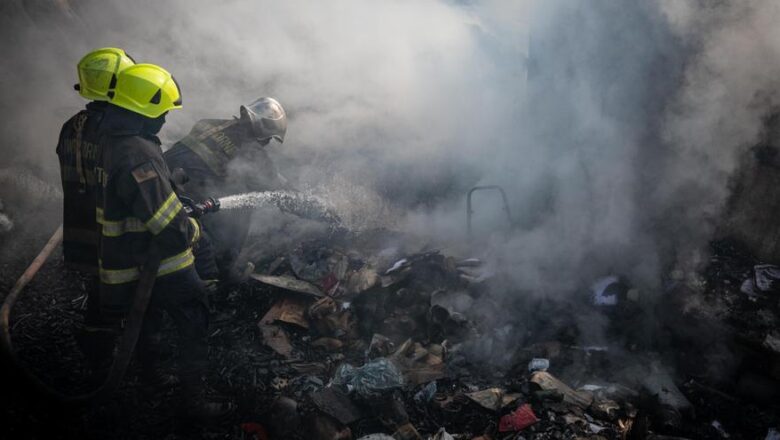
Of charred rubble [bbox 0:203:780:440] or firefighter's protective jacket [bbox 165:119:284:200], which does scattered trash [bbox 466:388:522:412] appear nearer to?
charred rubble [bbox 0:203:780:440]

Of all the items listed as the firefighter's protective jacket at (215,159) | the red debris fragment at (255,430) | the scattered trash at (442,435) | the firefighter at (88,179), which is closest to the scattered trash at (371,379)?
the scattered trash at (442,435)

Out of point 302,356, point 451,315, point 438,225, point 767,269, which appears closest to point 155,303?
point 302,356

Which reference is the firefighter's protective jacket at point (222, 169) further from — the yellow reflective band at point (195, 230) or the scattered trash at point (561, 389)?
the scattered trash at point (561, 389)

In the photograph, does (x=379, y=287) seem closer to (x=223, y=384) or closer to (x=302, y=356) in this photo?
(x=302, y=356)

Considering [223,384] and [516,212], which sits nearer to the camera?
[223,384]

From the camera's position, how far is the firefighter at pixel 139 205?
9.23ft

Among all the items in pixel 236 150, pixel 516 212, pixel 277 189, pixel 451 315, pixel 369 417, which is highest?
pixel 236 150

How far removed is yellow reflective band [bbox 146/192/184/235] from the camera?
283 centimetres

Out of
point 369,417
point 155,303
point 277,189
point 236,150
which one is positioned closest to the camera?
point 155,303

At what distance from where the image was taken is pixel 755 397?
145 inches

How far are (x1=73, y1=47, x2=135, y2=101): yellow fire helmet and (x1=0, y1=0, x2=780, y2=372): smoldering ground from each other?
3.33 metres

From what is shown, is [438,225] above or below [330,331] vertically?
above

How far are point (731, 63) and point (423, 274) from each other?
3692 millimetres

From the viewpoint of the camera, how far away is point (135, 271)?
10.0ft
